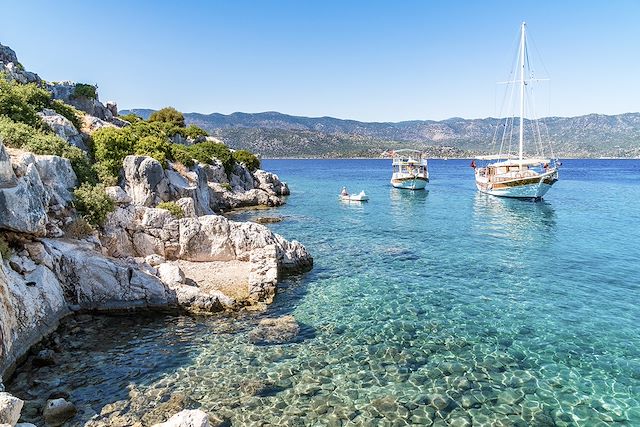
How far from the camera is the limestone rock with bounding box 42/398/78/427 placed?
10.1m

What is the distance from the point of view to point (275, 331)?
15453 millimetres

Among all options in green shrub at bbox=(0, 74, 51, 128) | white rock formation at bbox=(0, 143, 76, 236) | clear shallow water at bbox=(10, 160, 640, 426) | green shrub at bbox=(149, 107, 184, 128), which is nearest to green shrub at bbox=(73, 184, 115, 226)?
white rock formation at bbox=(0, 143, 76, 236)

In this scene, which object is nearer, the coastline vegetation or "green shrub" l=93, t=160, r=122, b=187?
the coastline vegetation

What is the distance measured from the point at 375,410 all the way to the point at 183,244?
14940 millimetres

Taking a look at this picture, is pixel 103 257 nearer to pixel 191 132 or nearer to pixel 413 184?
pixel 191 132

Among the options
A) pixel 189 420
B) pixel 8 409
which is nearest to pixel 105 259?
pixel 8 409

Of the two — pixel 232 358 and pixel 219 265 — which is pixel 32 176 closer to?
pixel 219 265

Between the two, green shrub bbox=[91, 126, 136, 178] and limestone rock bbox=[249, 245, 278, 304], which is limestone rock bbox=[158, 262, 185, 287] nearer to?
limestone rock bbox=[249, 245, 278, 304]

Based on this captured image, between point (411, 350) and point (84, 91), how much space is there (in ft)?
178

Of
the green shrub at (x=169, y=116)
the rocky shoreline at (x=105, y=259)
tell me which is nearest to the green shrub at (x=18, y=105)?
the rocky shoreline at (x=105, y=259)

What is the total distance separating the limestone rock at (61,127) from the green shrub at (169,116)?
1889 inches

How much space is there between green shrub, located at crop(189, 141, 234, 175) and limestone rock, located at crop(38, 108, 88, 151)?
80.7 feet

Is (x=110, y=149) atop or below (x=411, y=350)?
atop

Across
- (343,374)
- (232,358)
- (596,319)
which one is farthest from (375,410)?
(596,319)
